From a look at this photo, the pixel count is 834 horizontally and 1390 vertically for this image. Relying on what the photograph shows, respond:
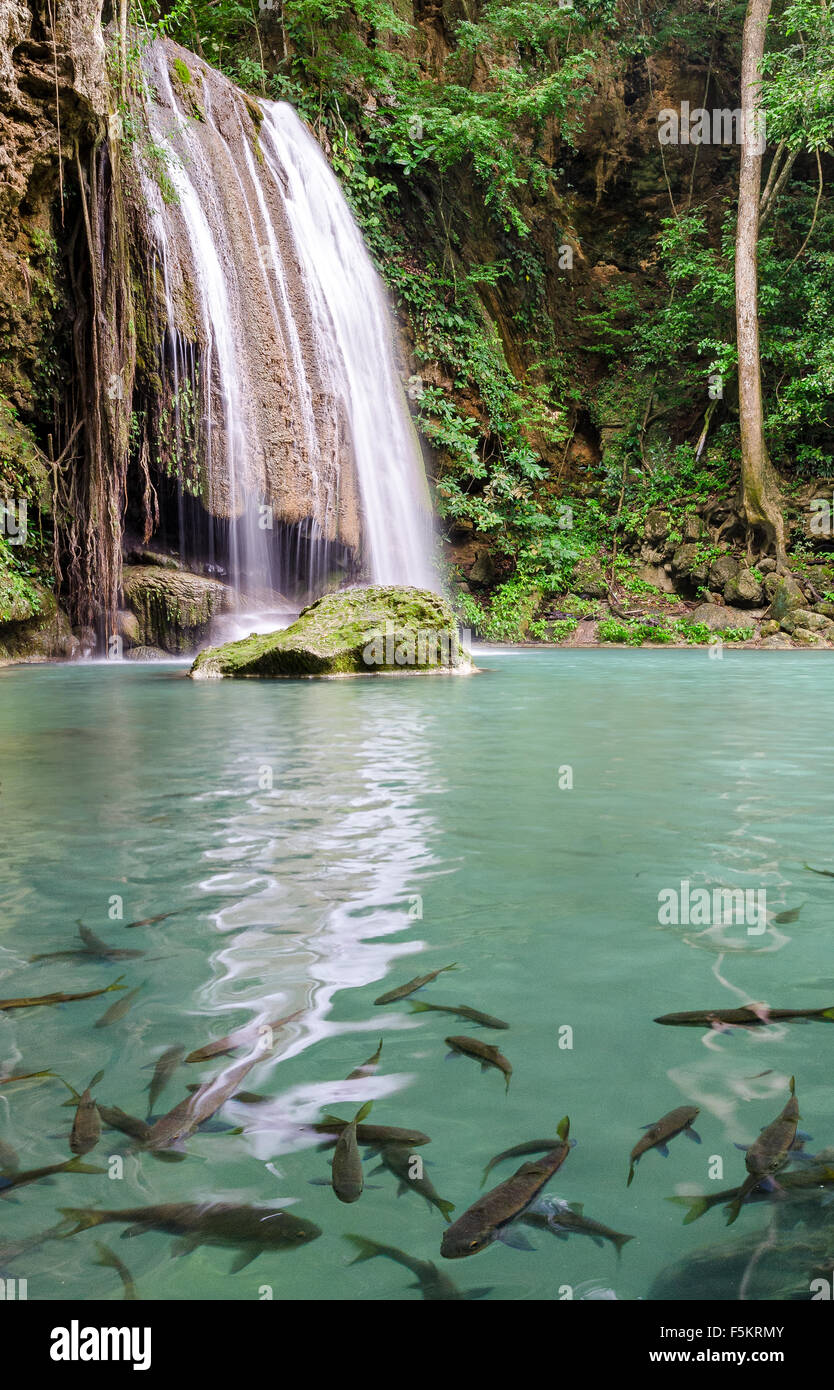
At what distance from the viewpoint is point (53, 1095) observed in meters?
1.57

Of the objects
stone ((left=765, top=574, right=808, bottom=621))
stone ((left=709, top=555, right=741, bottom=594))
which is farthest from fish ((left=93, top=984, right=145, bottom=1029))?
stone ((left=709, top=555, right=741, bottom=594))

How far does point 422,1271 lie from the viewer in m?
1.20

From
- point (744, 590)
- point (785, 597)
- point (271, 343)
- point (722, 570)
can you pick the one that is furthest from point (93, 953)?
point (722, 570)

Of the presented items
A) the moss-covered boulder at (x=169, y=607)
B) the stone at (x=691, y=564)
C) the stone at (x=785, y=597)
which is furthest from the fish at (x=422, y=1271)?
the stone at (x=691, y=564)

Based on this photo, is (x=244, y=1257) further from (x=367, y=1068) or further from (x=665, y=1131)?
(x=665, y=1131)

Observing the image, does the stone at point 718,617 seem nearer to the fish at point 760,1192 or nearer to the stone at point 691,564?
→ the stone at point 691,564

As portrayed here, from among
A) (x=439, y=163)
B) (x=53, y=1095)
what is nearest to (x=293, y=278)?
(x=439, y=163)

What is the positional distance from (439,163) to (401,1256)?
19744 mm

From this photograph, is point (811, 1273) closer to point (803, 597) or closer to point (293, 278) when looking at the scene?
point (293, 278)

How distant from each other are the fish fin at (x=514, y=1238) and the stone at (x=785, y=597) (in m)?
16.9

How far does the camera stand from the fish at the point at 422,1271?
3.83 ft

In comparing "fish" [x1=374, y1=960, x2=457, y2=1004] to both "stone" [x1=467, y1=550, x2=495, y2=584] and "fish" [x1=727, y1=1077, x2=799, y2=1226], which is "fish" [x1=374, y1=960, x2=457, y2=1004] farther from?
"stone" [x1=467, y1=550, x2=495, y2=584]

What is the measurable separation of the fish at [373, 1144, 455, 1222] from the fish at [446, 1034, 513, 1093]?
27 cm

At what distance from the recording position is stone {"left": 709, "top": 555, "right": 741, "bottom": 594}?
17.8 metres
